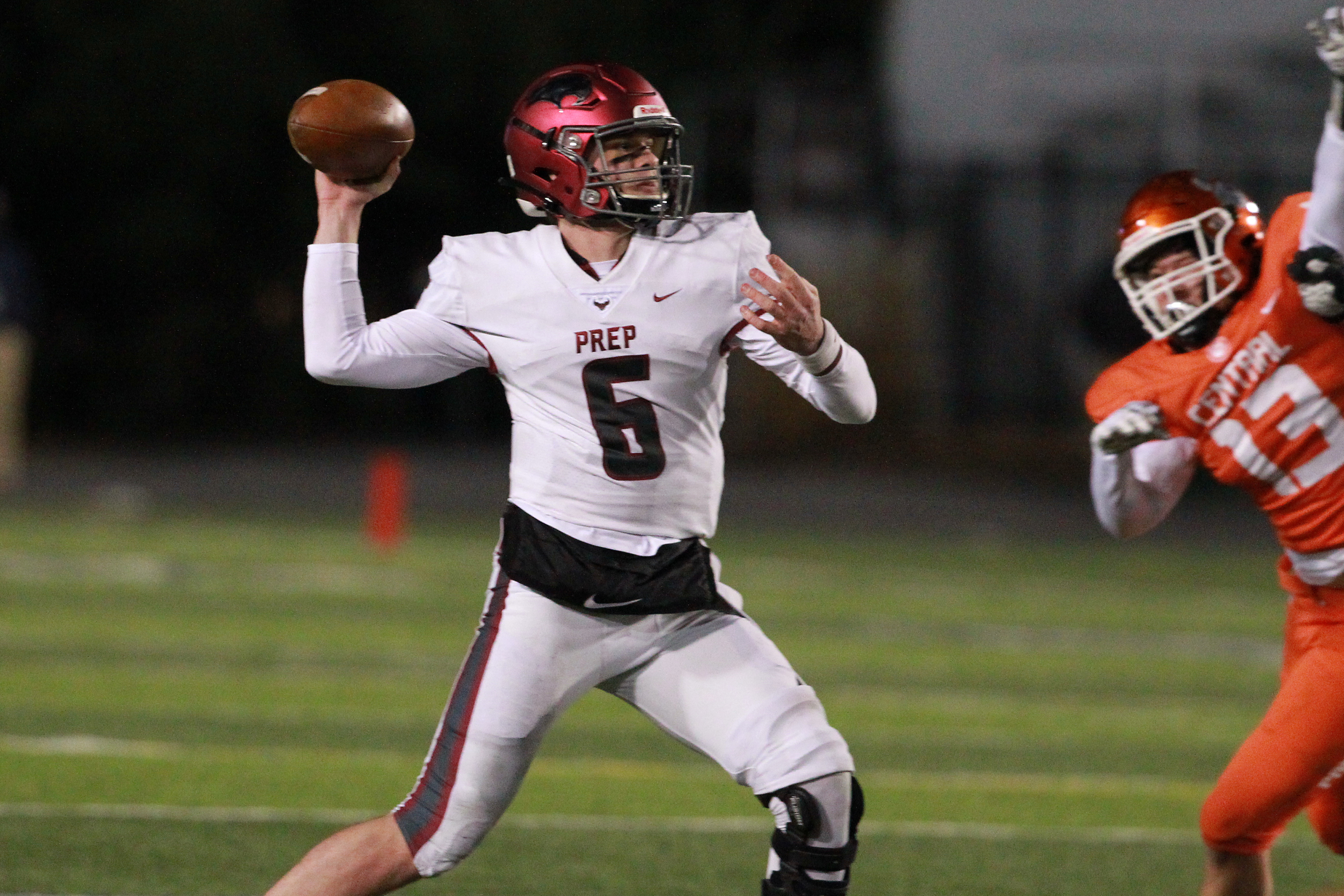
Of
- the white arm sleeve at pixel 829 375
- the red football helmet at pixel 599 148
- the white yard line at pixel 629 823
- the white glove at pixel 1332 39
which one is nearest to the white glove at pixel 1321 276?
the white glove at pixel 1332 39

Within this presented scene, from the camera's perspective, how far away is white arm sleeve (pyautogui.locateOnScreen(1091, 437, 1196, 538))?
4.44m

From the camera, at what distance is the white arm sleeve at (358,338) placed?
165 inches

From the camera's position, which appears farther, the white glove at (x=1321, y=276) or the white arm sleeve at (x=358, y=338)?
the white arm sleeve at (x=358, y=338)

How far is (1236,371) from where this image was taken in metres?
4.34

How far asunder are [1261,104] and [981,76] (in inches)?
130

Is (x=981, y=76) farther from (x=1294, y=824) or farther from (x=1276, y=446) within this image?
(x=1276, y=446)

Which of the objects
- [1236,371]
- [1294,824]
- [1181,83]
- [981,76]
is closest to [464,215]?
[981,76]

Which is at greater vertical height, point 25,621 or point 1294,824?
point 1294,824

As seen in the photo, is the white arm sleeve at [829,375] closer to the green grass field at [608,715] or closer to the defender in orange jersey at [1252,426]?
the defender in orange jersey at [1252,426]

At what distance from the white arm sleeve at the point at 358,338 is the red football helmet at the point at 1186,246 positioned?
144cm

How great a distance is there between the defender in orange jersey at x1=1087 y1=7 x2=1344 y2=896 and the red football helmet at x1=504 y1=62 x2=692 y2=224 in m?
1.04

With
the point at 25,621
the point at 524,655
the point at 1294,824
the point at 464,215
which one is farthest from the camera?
the point at 464,215

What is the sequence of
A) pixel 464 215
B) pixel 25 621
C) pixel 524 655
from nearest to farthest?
pixel 524 655, pixel 25 621, pixel 464 215

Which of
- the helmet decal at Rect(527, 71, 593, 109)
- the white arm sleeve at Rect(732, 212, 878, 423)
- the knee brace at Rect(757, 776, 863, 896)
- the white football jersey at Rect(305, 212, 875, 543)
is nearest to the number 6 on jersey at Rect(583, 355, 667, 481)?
the white football jersey at Rect(305, 212, 875, 543)
